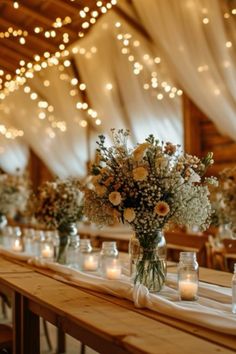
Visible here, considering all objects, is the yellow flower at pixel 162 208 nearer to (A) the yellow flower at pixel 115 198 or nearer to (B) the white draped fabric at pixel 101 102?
(A) the yellow flower at pixel 115 198

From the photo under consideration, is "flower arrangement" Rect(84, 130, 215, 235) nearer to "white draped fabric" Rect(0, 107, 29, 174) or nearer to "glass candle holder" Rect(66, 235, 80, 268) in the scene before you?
"glass candle holder" Rect(66, 235, 80, 268)

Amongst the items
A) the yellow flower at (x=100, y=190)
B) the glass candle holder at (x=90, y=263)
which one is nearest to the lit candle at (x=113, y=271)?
the glass candle holder at (x=90, y=263)

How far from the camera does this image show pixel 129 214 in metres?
2.26

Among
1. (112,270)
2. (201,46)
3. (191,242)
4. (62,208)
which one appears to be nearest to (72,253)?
(62,208)

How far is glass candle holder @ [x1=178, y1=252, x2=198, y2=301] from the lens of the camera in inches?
86.0

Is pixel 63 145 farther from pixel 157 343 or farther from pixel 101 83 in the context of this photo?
pixel 157 343

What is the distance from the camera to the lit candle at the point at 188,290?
7.15ft

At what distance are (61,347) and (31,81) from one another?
4788 mm

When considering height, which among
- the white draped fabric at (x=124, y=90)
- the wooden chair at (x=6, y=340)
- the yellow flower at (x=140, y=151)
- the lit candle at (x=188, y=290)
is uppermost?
the white draped fabric at (x=124, y=90)

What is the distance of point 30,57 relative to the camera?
5.73 metres

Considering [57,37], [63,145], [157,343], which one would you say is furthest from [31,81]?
[157,343]

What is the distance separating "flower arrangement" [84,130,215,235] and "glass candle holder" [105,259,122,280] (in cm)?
37

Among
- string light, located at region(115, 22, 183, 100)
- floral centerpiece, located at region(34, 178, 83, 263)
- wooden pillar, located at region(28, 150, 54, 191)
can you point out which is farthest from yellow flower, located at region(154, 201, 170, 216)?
wooden pillar, located at region(28, 150, 54, 191)

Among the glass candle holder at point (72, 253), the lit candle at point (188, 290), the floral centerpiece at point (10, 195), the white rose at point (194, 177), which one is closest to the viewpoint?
the lit candle at point (188, 290)
